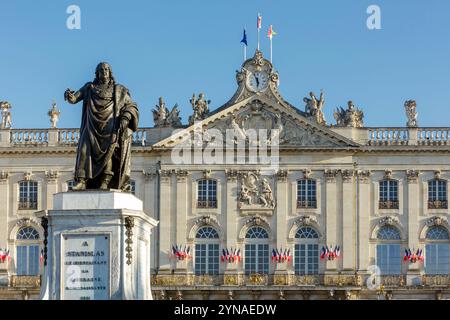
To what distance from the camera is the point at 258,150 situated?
240 feet

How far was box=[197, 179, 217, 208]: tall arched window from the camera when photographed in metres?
72.6

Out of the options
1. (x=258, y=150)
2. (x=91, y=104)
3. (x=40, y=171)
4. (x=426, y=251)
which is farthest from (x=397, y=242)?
(x=91, y=104)

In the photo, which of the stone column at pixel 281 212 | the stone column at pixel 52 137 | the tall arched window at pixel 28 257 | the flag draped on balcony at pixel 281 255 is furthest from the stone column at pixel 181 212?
the tall arched window at pixel 28 257

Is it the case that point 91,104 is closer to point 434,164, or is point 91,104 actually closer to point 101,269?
point 101,269

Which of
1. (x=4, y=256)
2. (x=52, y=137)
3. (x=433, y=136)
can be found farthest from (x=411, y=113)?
(x=4, y=256)

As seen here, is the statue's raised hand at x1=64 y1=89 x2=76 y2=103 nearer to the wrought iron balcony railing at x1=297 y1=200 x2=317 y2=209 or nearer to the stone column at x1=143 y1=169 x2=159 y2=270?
the stone column at x1=143 y1=169 x2=159 y2=270

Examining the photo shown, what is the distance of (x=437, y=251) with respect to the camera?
7169 cm

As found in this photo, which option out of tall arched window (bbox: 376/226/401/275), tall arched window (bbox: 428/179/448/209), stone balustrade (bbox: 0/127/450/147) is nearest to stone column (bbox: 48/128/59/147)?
stone balustrade (bbox: 0/127/450/147)

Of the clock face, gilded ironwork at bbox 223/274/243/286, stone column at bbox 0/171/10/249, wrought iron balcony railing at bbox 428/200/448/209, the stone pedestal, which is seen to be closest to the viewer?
the stone pedestal

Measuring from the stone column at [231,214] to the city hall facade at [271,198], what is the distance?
0.05 meters

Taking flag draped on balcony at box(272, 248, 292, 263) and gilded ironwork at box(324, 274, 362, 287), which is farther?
A: flag draped on balcony at box(272, 248, 292, 263)

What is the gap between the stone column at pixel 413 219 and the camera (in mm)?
71250

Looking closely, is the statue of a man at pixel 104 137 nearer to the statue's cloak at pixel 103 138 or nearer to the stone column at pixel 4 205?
the statue's cloak at pixel 103 138

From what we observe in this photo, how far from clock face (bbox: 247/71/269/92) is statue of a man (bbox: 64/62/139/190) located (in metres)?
46.0
